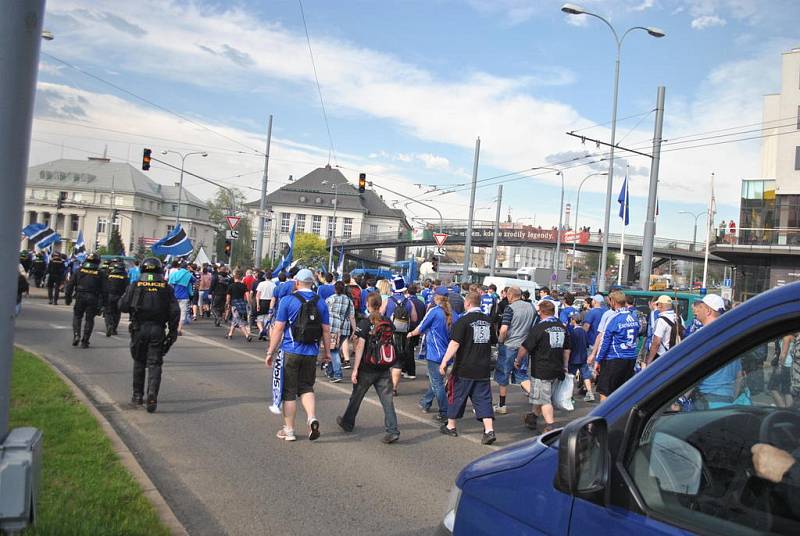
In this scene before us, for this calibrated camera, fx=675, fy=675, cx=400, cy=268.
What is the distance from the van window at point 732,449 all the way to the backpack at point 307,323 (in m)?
5.87

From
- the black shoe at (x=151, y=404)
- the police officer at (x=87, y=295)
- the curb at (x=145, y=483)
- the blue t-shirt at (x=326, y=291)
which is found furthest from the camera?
the blue t-shirt at (x=326, y=291)

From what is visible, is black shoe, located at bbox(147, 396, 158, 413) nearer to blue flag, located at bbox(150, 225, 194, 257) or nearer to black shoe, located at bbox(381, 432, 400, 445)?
black shoe, located at bbox(381, 432, 400, 445)

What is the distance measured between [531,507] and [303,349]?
18.7 ft

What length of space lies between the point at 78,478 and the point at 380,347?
3701 millimetres

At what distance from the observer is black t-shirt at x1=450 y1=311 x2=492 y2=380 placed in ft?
27.6

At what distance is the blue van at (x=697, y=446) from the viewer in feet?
6.00

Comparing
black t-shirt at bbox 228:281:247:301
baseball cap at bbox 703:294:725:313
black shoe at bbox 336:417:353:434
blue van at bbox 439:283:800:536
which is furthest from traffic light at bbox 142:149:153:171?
blue van at bbox 439:283:800:536

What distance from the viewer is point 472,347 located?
8492 mm

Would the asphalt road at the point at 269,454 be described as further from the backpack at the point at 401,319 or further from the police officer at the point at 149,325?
the backpack at the point at 401,319

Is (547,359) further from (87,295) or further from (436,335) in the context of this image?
(87,295)

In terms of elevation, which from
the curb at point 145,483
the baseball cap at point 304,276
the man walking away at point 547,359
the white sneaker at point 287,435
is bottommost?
the white sneaker at point 287,435

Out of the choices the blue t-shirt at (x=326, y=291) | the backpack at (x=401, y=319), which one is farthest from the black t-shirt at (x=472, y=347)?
the blue t-shirt at (x=326, y=291)

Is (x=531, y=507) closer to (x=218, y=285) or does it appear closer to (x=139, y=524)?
(x=139, y=524)

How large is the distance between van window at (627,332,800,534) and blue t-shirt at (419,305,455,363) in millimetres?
7400
